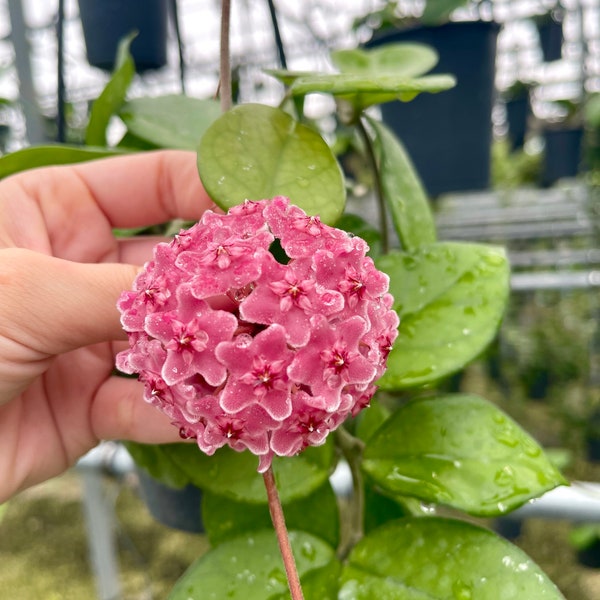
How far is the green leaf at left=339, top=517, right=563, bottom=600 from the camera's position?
401mm

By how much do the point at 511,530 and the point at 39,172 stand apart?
1.63 m

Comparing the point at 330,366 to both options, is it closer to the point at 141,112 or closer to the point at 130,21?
the point at 141,112

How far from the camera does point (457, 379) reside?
1.98 metres

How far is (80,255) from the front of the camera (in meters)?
0.60

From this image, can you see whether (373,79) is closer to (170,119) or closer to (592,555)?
(170,119)

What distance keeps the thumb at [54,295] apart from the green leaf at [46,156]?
0.58 feet

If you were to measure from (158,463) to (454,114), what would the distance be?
1125 millimetres

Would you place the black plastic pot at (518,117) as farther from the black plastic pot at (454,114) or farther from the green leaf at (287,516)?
the green leaf at (287,516)

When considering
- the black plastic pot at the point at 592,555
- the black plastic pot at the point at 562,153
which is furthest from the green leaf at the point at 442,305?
the black plastic pot at the point at 562,153

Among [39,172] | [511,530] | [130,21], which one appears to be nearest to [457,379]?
[511,530]

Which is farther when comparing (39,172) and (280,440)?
(39,172)

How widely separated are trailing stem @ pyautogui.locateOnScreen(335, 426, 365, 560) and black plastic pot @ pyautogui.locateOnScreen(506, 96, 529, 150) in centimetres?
219

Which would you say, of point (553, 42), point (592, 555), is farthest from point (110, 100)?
point (553, 42)

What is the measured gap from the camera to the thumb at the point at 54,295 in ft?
1.32
